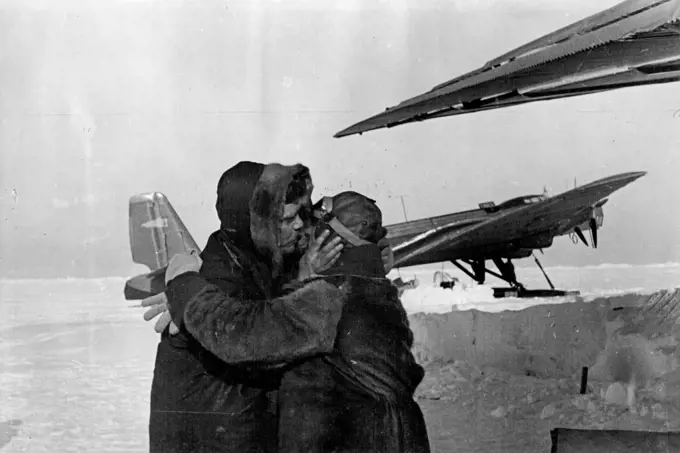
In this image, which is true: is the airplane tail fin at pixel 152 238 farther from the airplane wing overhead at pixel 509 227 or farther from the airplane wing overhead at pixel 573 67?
the airplane wing overhead at pixel 509 227

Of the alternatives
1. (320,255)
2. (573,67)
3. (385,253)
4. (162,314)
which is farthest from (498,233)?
(162,314)

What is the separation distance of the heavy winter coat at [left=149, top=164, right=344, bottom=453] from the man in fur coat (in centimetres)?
8

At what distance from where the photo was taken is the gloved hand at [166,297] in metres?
2.08

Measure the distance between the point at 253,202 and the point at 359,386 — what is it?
64 centimetres

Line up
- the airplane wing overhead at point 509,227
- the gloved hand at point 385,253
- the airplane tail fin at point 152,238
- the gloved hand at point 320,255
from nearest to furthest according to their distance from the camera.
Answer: the gloved hand at point 320,255 → the gloved hand at point 385,253 → the airplane tail fin at point 152,238 → the airplane wing overhead at point 509,227

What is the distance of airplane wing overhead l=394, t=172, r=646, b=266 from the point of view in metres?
8.03

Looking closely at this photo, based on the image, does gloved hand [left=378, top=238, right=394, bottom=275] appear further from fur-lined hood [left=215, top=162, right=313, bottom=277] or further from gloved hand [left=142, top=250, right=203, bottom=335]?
gloved hand [left=142, top=250, right=203, bottom=335]

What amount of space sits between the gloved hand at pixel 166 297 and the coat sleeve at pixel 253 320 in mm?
33

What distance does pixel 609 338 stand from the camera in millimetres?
6312

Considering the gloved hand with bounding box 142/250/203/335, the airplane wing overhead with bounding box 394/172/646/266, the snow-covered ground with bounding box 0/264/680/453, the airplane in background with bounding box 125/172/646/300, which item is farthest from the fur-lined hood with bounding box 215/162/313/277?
the airplane wing overhead with bounding box 394/172/646/266

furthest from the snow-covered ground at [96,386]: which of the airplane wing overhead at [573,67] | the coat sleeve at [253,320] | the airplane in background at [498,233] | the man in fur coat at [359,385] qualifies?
the coat sleeve at [253,320]

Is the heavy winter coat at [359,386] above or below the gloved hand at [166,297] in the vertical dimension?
below

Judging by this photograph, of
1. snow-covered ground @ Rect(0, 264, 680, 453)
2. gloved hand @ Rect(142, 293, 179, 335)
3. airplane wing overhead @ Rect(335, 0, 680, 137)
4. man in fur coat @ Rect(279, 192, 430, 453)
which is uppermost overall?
airplane wing overhead @ Rect(335, 0, 680, 137)

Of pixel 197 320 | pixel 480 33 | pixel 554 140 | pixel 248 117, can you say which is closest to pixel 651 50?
pixel 480 33
